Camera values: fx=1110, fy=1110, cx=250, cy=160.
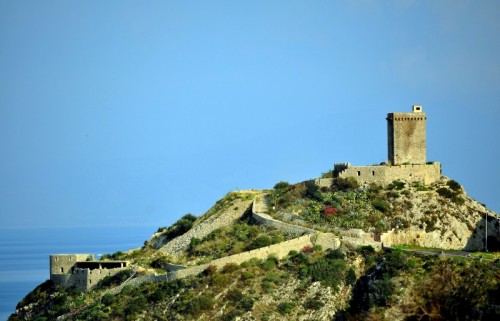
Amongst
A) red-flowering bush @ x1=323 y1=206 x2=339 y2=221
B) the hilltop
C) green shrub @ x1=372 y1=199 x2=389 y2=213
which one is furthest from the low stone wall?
green shrub @ x1=372 y1=199 x2=389 y2=213

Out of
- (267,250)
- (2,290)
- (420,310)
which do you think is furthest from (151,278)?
(2,290)

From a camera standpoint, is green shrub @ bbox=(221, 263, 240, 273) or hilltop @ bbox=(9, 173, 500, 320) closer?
hilltop @ bbox=(9, 173, 500, 320)

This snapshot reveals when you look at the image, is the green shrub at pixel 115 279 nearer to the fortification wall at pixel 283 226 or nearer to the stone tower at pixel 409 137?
the fortification wall at pixel 283 226

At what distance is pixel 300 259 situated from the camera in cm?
7719

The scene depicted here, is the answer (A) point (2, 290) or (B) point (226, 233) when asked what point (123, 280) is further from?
(A) point (2, 290)

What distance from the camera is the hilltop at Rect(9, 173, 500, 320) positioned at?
7244 cm

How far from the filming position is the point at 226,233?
280 feet

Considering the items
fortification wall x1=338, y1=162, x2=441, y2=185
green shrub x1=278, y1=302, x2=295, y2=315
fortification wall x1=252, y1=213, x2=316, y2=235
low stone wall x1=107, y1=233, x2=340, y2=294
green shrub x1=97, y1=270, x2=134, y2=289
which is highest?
fortification wall x1=338, y1=162, x2=441, y2=185

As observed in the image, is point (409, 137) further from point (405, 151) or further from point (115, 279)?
point (115, 279)

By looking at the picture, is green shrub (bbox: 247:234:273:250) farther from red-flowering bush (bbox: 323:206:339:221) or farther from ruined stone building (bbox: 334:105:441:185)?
ruined stone building (bbox: 334:105:441:185)

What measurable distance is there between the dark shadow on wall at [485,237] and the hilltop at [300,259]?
9 centimetres

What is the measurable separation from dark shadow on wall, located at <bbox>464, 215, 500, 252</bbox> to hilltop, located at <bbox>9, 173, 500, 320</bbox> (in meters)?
0.09

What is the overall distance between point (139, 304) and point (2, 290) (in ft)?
290

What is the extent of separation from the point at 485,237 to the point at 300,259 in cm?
1377
